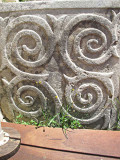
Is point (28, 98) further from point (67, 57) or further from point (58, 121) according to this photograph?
point (67, 57)


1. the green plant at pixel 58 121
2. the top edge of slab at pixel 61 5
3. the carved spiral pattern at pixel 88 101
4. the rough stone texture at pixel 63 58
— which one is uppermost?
the top edge of slab at pixel 61 5

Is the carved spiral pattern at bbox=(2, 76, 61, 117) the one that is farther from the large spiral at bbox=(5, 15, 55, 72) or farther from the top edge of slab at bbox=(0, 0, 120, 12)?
the top edge of slab at bbox=(0, 0, 120, 12)

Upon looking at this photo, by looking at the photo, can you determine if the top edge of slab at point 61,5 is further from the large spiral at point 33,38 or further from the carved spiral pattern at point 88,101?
the carved spiral pattern at point 88,101

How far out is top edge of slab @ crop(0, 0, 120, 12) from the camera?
4.96 ft

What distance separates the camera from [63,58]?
1.65m

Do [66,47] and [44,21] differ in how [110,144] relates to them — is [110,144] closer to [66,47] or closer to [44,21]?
[66,47]

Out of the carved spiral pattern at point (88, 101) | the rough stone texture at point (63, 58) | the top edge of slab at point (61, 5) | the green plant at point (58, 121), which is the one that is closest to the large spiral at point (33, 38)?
the rough stone texture at point (63, 58)

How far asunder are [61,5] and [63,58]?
1.87 ft

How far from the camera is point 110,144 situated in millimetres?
1436

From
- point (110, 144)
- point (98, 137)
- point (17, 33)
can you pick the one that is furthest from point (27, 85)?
point (110, 144)

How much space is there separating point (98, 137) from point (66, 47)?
1.05 meters

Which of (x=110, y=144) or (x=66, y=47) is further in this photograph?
(x=66, y=47)

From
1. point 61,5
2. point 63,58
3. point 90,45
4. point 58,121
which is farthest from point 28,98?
point 61,5

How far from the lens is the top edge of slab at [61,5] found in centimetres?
151
